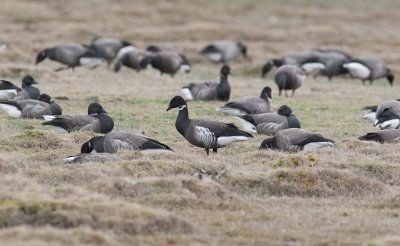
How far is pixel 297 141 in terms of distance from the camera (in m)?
14.2

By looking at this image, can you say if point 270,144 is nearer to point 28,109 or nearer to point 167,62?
point 28,109

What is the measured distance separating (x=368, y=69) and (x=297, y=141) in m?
14.7

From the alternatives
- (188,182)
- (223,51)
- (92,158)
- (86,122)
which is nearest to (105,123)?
(86,122)

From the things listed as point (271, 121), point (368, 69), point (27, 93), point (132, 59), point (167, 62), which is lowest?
point (132, 59)

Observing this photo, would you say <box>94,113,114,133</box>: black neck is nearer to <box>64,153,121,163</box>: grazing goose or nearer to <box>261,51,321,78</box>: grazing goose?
<box>64,153,121,163</box>: grazing goose

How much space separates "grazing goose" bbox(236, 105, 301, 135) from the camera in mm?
16234

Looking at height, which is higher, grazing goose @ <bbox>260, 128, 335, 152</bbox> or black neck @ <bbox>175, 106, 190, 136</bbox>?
black neck @ <bbox>175, 106, 190, 136</bbox>

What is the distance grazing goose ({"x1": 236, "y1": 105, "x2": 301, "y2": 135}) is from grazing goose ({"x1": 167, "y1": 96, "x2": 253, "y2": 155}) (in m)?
2.10

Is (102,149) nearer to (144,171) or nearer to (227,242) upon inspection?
(144,171)

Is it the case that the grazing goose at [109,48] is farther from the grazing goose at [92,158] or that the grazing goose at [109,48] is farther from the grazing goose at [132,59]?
the grazing goose at [92,158]

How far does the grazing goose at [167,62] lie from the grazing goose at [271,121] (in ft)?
40.4

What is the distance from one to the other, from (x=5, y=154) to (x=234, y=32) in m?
26.5

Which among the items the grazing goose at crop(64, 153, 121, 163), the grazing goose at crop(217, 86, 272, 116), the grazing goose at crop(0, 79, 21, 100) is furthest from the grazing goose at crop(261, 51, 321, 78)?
the grazing goose at crop(64, 153, 121, 163)

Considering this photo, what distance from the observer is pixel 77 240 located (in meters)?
8.45
